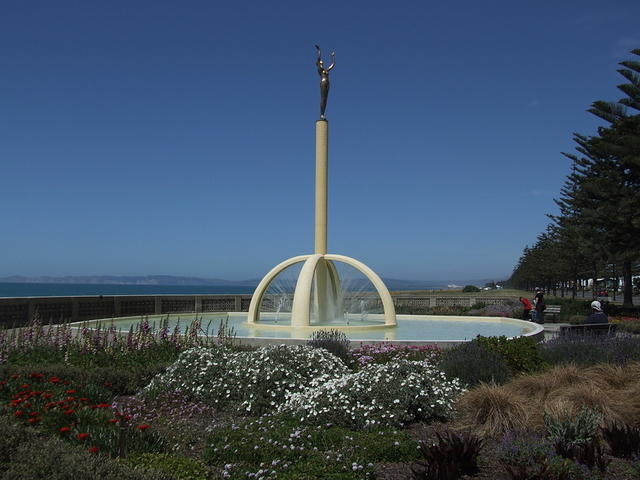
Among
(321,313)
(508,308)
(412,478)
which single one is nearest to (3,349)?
(412,478)

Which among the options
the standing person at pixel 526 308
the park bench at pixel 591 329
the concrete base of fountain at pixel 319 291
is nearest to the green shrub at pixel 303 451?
the park bench at pixel 591 329

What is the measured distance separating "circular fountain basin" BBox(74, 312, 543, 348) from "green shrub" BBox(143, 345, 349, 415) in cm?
330

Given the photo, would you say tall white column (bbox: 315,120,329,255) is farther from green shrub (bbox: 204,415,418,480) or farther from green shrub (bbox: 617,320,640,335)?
green shrub (bbox: 204,415,418,480)

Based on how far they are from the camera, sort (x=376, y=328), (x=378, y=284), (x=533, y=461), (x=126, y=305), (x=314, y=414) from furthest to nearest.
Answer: (x=126, y=305), (x=378, y=284), (x=376, y=328), (x=314, y=414), (x=533, y=461)

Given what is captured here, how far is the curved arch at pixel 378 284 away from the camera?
57.9 ft

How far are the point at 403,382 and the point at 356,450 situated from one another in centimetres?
161

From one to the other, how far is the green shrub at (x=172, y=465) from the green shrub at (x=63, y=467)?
220 mm

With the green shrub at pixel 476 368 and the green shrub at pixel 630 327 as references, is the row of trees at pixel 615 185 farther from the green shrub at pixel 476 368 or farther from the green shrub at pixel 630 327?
the green shrub at pixel 476 368

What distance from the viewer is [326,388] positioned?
6730mm

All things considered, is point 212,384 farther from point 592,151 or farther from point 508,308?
point 592,151

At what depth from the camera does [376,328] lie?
53.7 feet

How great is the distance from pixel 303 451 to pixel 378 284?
493 inches

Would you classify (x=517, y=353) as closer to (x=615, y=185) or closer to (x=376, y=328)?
(x=376, y=328)

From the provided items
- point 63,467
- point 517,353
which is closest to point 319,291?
point 517,353
